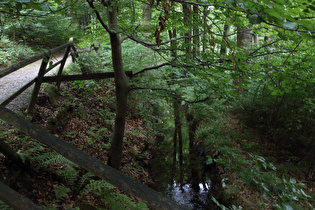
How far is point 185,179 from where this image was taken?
23.6ft

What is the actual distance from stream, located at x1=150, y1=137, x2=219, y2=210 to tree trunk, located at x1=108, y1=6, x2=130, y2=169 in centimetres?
184

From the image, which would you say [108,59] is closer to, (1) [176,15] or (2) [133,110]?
(2) [133,110]

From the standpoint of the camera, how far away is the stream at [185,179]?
6215 millimetres

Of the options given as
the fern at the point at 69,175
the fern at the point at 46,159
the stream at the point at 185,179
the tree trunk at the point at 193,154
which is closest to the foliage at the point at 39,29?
the fern at the point at 46,159

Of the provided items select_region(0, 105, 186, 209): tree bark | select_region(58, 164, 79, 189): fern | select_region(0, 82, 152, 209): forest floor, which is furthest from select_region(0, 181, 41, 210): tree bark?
select_region(58, 164, 79, 189): fern

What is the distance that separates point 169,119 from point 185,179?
4529mm

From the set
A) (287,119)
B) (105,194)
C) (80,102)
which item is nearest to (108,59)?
(80,102)

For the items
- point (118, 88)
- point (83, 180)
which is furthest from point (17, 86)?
point (83, 180)

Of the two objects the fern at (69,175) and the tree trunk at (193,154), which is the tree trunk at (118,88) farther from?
the tree trunk at (193,154)

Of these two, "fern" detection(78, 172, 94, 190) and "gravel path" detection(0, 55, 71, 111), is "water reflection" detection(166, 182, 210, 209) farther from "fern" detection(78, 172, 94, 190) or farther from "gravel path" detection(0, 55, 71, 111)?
"gravel path" detection(0, 55, 71, 111)

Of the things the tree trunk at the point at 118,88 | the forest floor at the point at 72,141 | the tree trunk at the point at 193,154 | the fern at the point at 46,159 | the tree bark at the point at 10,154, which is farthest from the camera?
the tree trunk at the point at 193,154

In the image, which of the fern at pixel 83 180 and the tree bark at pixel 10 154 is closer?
the tree bark at pixel 10 154

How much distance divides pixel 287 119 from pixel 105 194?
583 cm

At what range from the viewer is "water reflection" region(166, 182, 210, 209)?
6062 millimetres
